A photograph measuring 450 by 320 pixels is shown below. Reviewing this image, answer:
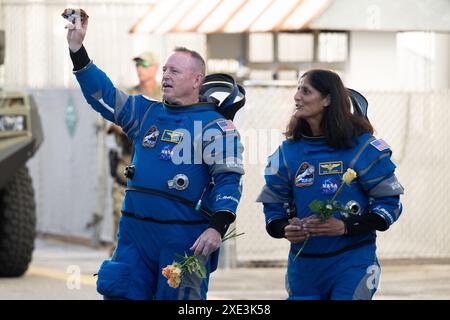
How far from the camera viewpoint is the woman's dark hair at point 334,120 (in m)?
6.88

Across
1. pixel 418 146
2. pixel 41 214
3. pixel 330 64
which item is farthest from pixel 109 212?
pixel 418 146

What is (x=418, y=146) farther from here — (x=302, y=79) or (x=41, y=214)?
Answer: (x=302, y=79)

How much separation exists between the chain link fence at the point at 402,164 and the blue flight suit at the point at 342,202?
6.93m

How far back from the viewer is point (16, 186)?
13.0m

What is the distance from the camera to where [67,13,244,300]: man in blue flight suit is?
698cm

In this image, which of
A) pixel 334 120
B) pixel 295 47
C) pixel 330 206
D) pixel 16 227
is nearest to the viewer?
pixel 330 206

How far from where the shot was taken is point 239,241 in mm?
14016

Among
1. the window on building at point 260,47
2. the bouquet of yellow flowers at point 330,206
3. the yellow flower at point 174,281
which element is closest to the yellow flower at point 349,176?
the bouquet of yellow flowers at point 330,206

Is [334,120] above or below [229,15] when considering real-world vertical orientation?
below

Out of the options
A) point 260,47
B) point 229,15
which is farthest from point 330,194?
point 260,47

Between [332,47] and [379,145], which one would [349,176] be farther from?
[332,47]

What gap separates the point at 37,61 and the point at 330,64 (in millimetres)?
6529

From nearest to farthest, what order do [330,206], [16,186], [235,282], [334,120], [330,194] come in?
[330,206] → [330,194] → [334,120] → [235,282] → [16,186]

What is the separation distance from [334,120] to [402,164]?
7.53 meters
